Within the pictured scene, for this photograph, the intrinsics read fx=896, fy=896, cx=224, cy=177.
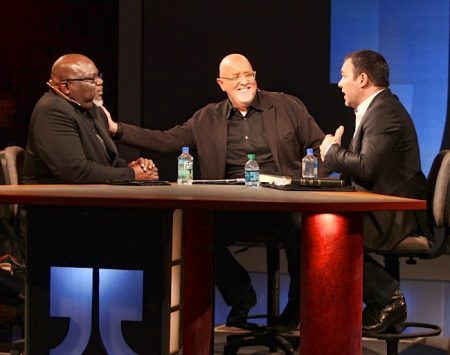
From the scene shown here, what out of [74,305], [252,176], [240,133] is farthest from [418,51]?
[74,305]

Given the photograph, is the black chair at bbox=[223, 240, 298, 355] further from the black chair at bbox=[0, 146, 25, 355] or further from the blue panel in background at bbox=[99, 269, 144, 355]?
the blue panel in background at bbox=[99, 269, 144, 355]

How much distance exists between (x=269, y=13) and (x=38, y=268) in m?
2.96

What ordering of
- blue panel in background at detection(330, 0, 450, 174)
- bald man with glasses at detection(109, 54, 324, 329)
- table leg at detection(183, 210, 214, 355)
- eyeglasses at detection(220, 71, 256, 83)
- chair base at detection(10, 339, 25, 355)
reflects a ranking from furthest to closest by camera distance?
blue panel in background at detection(330, 0, 450, 174) < eyeglasses at detection(220, 71, 256, 83) < bald man with glasses at detection(109, 54, 324, 329) < chair base at detection(10, 339, 25, 355) < table leg at detection(183, 210, 214, 355)

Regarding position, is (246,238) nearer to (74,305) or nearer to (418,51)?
(74,305)

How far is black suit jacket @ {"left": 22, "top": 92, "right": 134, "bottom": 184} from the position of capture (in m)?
4.11

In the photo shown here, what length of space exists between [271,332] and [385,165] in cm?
105

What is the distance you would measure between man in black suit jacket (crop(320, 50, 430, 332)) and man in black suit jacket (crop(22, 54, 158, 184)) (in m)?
1.07

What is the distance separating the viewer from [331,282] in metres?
3.14

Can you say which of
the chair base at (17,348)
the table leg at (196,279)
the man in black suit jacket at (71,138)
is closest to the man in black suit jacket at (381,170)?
the table leg at (196,279)

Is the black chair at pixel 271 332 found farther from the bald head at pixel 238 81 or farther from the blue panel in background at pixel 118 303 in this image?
the blue panel in background at pixel 118 303

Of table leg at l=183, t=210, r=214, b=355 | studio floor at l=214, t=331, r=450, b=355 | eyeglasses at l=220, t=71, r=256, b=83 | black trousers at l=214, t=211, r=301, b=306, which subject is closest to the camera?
table leg at l=183, t=210, r=214, b=355

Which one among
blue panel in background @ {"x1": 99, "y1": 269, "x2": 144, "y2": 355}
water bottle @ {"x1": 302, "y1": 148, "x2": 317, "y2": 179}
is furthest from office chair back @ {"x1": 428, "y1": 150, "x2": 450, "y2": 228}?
blue panel in background @ {"x1": 99, "y1": 269, "x2": 144, "y2": 355}

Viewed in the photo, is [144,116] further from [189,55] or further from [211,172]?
[211,172]

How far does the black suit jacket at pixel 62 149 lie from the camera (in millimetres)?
4105
